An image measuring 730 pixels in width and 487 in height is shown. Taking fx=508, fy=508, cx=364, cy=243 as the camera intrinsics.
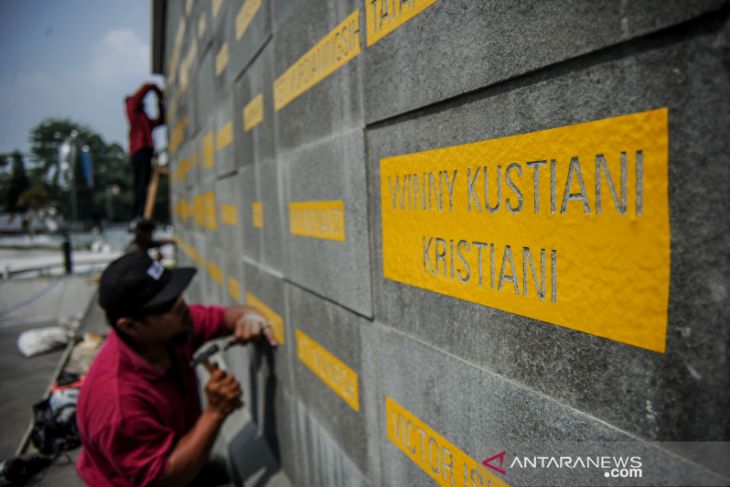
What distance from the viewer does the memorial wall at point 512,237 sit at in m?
0.91

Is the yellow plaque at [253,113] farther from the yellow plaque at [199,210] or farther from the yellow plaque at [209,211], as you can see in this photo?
the yellow plaque at [199,210]

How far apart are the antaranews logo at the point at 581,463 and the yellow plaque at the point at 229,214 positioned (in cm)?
365

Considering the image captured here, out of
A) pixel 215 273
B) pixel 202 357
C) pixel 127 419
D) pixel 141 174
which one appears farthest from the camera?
pixel 141 174

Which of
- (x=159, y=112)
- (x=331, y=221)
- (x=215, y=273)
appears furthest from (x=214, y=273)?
(x=159, y=112)

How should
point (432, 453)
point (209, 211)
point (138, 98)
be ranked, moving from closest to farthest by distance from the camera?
point (432, 453) < point (209, 211) < point (138, 98)

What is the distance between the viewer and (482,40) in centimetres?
133

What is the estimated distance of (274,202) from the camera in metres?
3.35

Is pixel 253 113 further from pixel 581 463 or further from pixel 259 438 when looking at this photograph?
pixel 581 463

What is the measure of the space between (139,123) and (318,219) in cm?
907

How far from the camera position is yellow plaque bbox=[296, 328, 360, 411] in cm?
237

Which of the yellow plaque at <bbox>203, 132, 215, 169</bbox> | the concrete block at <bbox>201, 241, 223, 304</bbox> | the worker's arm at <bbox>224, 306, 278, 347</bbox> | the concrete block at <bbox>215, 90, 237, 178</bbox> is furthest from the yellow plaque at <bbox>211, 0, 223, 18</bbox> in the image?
the worker's arm at <bbox>224, 306, 278, 347</bbox>

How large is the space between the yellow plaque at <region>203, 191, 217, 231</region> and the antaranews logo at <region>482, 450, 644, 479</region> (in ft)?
16.2

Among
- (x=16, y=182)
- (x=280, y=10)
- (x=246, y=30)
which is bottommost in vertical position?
(x=280, y=10)

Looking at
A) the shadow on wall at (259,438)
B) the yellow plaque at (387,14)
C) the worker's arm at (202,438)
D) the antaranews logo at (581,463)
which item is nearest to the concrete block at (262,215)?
the shadow on wall at (259,438)
